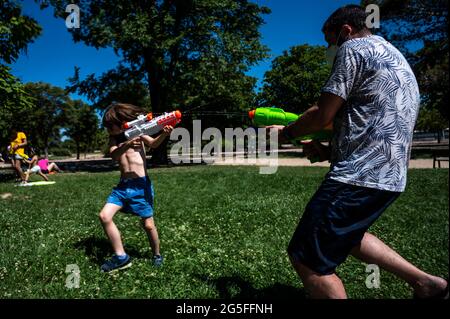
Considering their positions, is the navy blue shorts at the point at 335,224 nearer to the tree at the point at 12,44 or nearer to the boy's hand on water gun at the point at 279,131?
the boy's hand on water gun at the point at 279,131

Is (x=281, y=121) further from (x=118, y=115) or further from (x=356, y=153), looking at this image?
(x=118, y=115)

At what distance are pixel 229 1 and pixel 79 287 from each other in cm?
2498

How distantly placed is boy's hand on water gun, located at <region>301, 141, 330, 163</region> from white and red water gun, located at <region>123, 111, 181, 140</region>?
4.96 feet

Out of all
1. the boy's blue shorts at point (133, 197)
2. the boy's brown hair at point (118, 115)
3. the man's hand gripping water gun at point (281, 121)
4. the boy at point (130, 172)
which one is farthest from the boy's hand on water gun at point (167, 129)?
the man's hand gripping water gun at point (281, 121)

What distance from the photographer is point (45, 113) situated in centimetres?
4978

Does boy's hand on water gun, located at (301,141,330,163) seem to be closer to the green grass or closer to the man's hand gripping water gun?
the man's hand gripping water gun

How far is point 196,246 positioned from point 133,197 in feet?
4.06

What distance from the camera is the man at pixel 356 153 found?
217 cm

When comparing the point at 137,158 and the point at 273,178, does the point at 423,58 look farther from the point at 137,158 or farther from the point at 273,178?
the point at 137,158

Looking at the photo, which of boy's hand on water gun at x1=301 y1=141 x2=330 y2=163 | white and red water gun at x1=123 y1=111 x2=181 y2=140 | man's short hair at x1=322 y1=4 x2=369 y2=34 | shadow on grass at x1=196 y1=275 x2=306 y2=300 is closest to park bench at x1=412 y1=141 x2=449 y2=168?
shadow on grass at x1=196 y1=275 x2=306 y2=300

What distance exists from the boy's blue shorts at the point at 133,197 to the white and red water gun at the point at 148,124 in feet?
2.13

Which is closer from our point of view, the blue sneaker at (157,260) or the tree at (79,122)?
the blue sneaker at (157,260)

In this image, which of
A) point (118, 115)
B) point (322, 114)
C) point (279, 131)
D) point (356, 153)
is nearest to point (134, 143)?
point (118, 115)

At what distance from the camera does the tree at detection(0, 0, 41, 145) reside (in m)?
13.8
